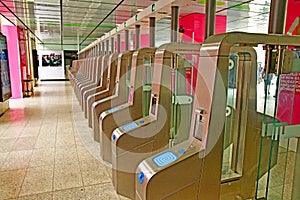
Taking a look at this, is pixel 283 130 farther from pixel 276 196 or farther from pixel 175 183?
pixel 276 196

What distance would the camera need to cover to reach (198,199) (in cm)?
138

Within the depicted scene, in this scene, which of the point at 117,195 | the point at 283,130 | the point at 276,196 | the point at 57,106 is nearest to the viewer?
the point at 283,130

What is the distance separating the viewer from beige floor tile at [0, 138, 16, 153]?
3.73m

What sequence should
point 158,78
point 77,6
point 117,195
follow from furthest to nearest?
point 77,6 → point 117,195 → point 158,78

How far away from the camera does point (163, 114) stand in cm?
211

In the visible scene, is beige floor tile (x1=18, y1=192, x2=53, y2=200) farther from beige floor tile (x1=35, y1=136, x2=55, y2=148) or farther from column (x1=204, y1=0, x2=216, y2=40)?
column (x1=204, y1=0, x2=216, y2=40)

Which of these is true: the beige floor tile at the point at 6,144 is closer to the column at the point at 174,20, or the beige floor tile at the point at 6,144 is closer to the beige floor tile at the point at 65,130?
the beige floor tile at the point at 65,130

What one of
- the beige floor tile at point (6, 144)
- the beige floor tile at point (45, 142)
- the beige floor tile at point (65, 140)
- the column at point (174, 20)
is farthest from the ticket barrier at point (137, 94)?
the beige floor tile at point (6, 144)

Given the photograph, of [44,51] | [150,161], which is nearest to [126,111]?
[150,161]

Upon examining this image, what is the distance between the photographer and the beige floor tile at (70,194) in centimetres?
245

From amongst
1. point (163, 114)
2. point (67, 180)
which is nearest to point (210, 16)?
point (163, 114)

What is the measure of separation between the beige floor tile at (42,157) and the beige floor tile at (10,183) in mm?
262

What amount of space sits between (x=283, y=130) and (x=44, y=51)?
674 inches

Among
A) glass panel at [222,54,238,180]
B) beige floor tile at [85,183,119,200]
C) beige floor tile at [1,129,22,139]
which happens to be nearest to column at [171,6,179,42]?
glass panel at [222,54,238,180]
